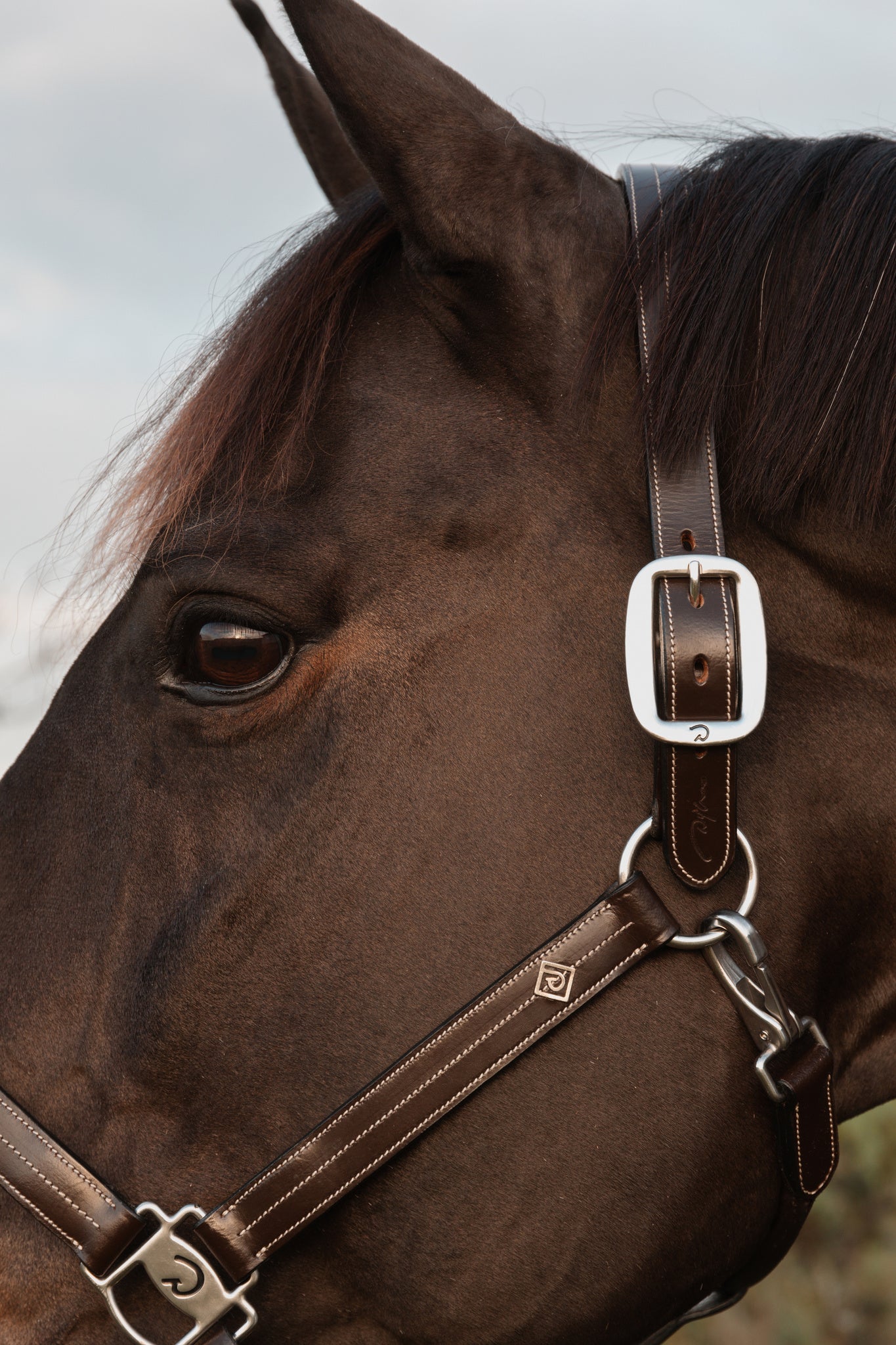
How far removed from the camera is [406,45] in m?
1.40

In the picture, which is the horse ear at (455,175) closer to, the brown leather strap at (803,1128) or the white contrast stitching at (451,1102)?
the white contrast stitching at (451,1102)

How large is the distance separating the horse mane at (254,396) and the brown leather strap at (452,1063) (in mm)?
686

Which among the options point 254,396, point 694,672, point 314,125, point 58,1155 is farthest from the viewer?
point 314,125

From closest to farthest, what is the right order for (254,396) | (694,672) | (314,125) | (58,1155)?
(694,672) < (58,1155) < (254,396) < (314,125)

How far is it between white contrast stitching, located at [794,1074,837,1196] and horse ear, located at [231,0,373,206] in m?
1.72

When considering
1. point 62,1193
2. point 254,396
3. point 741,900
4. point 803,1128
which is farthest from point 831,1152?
point 254,396

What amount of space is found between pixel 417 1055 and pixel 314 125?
173cm

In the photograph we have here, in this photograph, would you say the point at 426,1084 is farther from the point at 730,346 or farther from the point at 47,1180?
the point at 730,346

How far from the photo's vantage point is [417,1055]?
1.37m

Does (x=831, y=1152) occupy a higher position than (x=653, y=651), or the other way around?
(x=653, y=651)

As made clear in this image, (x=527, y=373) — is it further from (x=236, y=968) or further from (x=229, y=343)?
(x=236, y=968)

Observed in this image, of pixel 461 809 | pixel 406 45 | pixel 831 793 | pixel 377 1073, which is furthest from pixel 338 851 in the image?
pixel 406 45

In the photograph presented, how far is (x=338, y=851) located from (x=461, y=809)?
161mm

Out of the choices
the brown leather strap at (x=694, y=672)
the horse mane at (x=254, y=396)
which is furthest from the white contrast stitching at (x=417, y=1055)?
the horse mane at (x=254, y=396)
